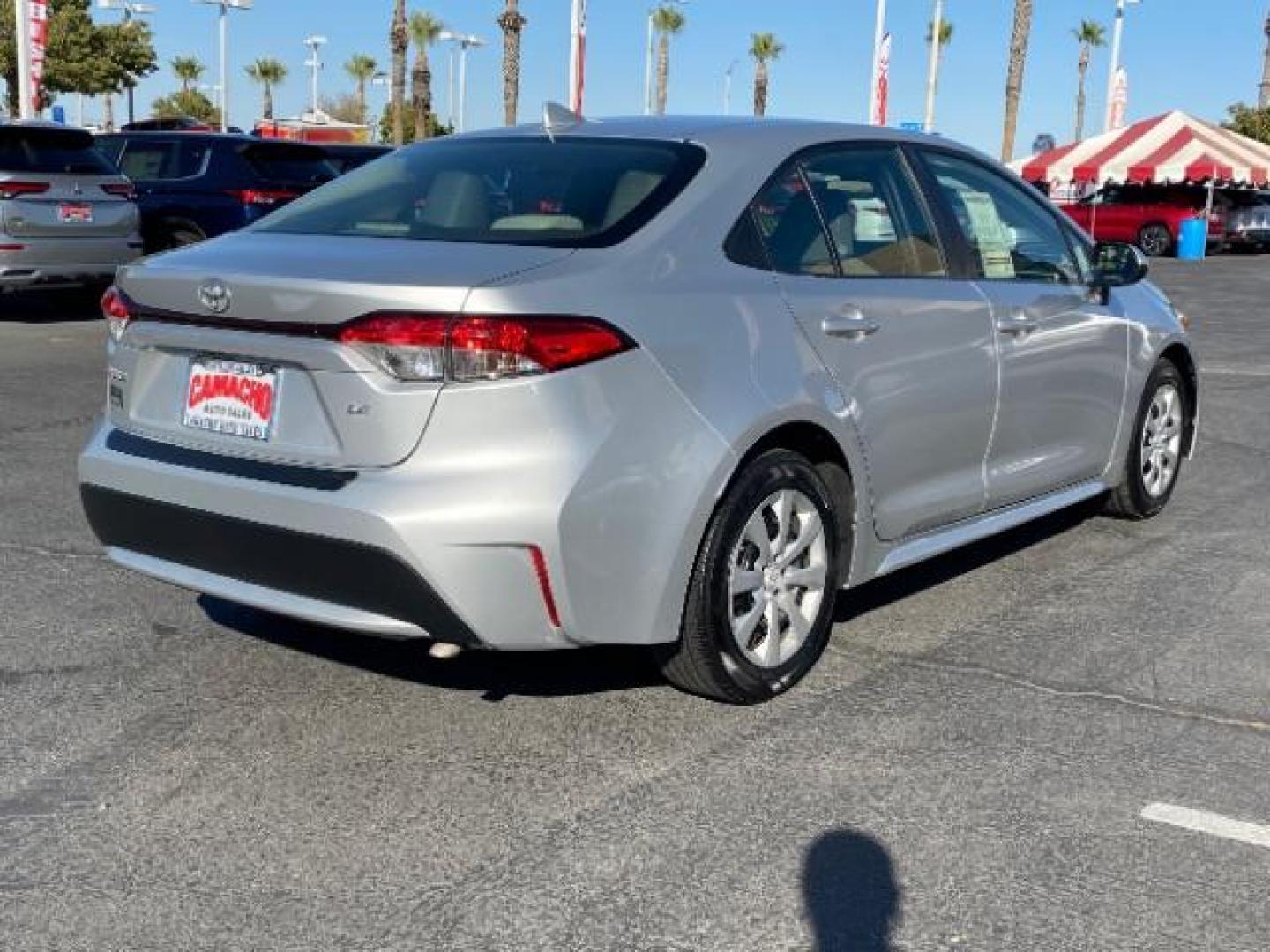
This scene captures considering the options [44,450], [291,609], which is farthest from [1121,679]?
[44,450]

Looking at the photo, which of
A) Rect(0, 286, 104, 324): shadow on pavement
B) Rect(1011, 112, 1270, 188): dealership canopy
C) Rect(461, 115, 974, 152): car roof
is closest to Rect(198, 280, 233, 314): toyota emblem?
Rect(461, 115, 974, 152): car roof

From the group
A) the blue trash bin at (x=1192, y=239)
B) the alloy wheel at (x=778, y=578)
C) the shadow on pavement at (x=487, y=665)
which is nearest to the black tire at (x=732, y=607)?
the alloy wheel at (x=778, y=578)

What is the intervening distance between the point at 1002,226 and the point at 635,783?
8.76 feet

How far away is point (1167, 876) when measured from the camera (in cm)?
317

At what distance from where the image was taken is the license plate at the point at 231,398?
11.9 feet

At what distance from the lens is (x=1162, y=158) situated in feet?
106

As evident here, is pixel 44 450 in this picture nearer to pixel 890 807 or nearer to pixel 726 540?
pixel 726 540

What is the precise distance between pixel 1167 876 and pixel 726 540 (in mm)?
1315

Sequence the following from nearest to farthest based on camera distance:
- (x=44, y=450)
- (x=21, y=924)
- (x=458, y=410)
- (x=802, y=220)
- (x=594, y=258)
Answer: (x=21, y=924), (x=458, y=410), (x=594, y=258), (x=802, y=220), (x=44, y=450)

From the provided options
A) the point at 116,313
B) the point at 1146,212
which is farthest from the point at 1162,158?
the point at 116,313

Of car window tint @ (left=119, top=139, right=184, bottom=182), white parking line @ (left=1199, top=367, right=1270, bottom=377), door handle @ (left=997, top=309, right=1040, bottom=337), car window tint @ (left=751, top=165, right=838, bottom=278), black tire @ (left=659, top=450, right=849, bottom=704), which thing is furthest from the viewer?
car window tint @ (left=119, top=139, right=184, bottom=182)

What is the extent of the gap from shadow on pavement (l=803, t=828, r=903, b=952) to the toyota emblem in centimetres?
190

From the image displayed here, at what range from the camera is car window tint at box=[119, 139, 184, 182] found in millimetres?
14883

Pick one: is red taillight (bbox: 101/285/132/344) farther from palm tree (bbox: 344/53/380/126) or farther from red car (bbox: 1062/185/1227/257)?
palm tree (bbox: 344/53/380/126)
